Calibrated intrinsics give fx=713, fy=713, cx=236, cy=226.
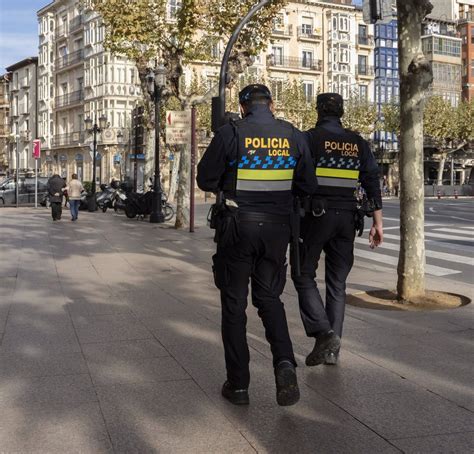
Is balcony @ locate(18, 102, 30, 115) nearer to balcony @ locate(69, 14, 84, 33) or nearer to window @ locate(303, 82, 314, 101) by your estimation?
balcony @ locate(69, 14, 84, 33)

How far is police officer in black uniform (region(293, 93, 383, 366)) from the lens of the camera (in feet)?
16.0

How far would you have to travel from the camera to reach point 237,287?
4.05m

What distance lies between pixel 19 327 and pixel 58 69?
69090mm

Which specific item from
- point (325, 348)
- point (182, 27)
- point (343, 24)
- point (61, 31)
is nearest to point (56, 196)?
point (182, 27)

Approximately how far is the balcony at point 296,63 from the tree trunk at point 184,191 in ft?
145

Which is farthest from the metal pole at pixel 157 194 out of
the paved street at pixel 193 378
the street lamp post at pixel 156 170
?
the paved street at pixel 193 378

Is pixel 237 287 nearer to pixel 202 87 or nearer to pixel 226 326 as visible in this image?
pixel 226 326

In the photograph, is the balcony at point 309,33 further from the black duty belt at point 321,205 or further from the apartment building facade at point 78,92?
the black duty belt at point 321,205

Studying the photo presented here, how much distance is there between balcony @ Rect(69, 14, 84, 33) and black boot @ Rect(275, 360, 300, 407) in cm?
6624

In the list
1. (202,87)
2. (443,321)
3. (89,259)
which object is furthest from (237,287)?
(202,87)

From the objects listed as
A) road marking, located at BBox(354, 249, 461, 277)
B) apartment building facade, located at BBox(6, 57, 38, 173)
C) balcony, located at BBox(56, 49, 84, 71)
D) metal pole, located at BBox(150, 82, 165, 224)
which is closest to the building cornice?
apartment building facade, located at BBox(6, 57, 38, 173)

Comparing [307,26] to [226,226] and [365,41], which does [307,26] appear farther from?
[226,226]

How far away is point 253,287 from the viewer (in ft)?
13.7

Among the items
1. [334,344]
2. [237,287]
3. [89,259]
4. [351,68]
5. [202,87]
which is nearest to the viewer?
[237,287]
